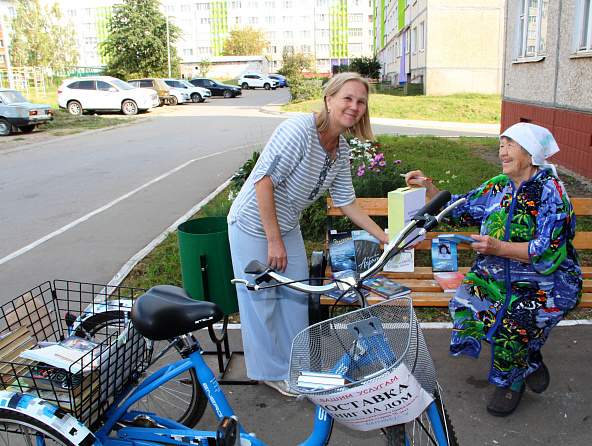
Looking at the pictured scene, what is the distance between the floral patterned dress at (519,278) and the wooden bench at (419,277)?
2.06 ft

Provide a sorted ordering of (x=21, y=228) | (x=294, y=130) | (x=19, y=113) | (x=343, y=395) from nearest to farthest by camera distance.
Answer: (x=343, y=395) < (x=294, y=130) < (x=21, y=228) < (x=19, y=113)

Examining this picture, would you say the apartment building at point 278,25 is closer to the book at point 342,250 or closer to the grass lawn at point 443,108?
the grass lawn at point 443,108

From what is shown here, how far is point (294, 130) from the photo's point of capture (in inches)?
106

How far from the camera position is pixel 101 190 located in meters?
9.37

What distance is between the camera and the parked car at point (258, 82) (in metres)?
52.4

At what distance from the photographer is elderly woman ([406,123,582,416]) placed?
2756 mm

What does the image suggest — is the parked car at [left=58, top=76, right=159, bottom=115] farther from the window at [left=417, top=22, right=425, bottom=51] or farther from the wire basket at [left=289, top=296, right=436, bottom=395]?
the wire basket at [left=289, top=296, right=436, bottom=395]

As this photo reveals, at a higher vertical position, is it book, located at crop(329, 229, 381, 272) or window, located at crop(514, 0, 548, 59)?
window, located at crop(514, 0, 548, 59)

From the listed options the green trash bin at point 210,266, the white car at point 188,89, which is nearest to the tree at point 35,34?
the white car at point 188,89

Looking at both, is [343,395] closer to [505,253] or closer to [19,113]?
[505,253]

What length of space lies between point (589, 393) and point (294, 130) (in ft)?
8.11

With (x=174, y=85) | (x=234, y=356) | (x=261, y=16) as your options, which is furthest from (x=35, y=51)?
(x=261, y=16)

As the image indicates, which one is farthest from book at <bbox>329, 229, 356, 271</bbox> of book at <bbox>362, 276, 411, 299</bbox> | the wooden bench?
book at <bbox>362, 276, 411, 299</bbox>

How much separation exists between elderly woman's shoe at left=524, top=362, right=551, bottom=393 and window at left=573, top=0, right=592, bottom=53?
7766 millimetres
